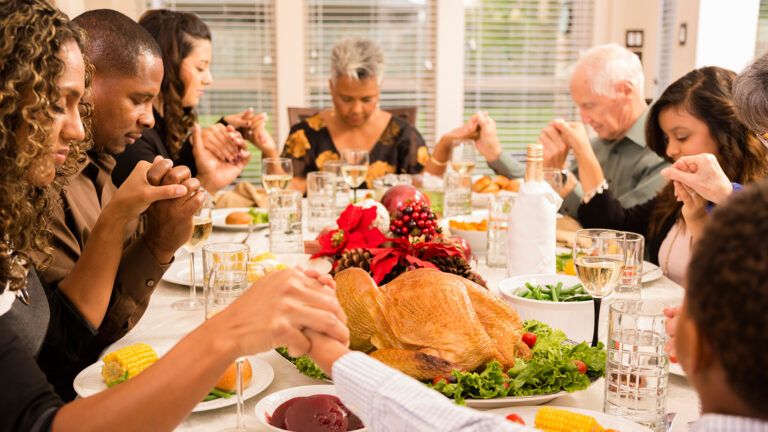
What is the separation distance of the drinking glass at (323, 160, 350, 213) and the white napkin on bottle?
3.96 ft

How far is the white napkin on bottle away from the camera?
6.48ft

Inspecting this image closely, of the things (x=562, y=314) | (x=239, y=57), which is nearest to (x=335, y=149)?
(x=239, y=57)

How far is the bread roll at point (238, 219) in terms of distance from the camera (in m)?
2.84

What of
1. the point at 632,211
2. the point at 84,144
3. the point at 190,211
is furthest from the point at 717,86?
the point at 84,144

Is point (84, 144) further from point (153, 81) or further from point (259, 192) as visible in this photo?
point (259, 192)

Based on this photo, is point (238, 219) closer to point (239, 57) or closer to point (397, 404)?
point (397, 404)

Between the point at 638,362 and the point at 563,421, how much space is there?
0.19 metres

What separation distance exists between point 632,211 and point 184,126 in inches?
75.5

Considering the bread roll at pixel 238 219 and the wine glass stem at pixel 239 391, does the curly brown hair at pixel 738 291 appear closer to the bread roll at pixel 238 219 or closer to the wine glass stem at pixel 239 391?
the wine glass stem at pixel 239 391

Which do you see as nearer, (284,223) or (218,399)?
(218,399)

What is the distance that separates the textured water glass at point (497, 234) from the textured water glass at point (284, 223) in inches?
24.1

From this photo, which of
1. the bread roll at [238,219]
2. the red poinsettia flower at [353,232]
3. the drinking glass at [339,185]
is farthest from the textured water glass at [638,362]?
the drinking glass at [339,185]

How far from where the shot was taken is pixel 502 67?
19.0 feet

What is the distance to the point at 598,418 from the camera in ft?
3.95
